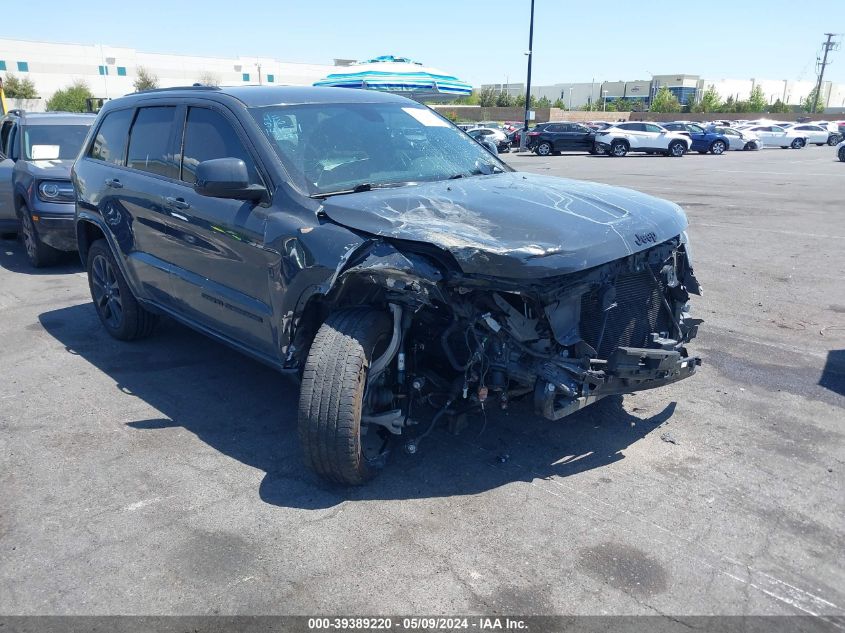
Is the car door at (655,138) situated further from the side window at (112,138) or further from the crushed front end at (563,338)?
the crushed front end at (563,338)

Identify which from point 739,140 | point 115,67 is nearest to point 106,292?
point 739,140

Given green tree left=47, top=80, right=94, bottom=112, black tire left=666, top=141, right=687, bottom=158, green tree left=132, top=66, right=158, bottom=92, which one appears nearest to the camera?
black tire left=666, top=141, right=687, bottom=158

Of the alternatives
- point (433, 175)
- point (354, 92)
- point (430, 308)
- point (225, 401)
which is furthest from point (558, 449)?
point (354, 92)

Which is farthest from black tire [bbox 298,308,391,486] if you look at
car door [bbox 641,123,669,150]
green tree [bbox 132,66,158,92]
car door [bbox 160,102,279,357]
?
green tree [bbox 132,66,158,92]

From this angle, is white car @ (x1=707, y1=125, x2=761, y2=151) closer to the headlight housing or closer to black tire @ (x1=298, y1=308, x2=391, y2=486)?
the headlight housing

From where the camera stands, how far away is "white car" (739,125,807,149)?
1678 inches

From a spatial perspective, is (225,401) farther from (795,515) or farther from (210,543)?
(795,515)

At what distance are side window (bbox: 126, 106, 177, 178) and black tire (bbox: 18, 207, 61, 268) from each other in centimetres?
407

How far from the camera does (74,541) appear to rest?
10.4ft

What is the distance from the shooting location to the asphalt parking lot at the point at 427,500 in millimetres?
2801

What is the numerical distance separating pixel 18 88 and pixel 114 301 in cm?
6125

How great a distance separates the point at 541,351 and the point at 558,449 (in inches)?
33.9

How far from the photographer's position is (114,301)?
5844mm

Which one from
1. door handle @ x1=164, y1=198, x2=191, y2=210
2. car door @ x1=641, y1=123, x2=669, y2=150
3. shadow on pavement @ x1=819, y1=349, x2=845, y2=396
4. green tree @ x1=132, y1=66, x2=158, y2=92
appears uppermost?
green tree @ x1=132, y1=66, x2=158, y2=92
